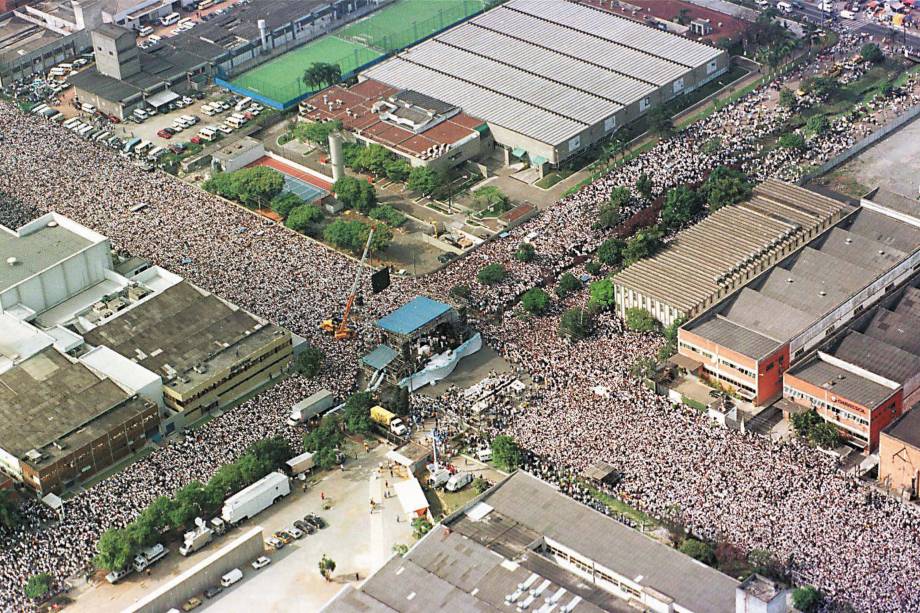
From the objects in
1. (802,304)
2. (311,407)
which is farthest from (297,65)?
(802,304)

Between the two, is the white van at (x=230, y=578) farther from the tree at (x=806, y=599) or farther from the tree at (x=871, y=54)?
the tree at (x=871, y=54)

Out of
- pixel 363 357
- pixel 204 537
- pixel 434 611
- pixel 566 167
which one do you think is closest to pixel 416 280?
pixel 363 357

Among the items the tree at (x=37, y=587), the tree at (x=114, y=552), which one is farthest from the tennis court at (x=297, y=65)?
the tree at (x=37, y=587)

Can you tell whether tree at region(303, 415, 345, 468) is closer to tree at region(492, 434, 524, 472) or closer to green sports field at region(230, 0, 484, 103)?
tree at region(492, 434, 524, 472)

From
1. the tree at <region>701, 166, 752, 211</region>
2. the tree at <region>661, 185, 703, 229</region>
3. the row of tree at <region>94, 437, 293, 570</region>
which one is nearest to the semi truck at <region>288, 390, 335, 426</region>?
the row of tree at <region>94, 437, 293, 570</region>

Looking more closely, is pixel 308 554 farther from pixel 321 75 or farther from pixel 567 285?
pixel 321 75

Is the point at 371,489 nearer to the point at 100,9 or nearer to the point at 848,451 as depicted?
the point at 848,451
